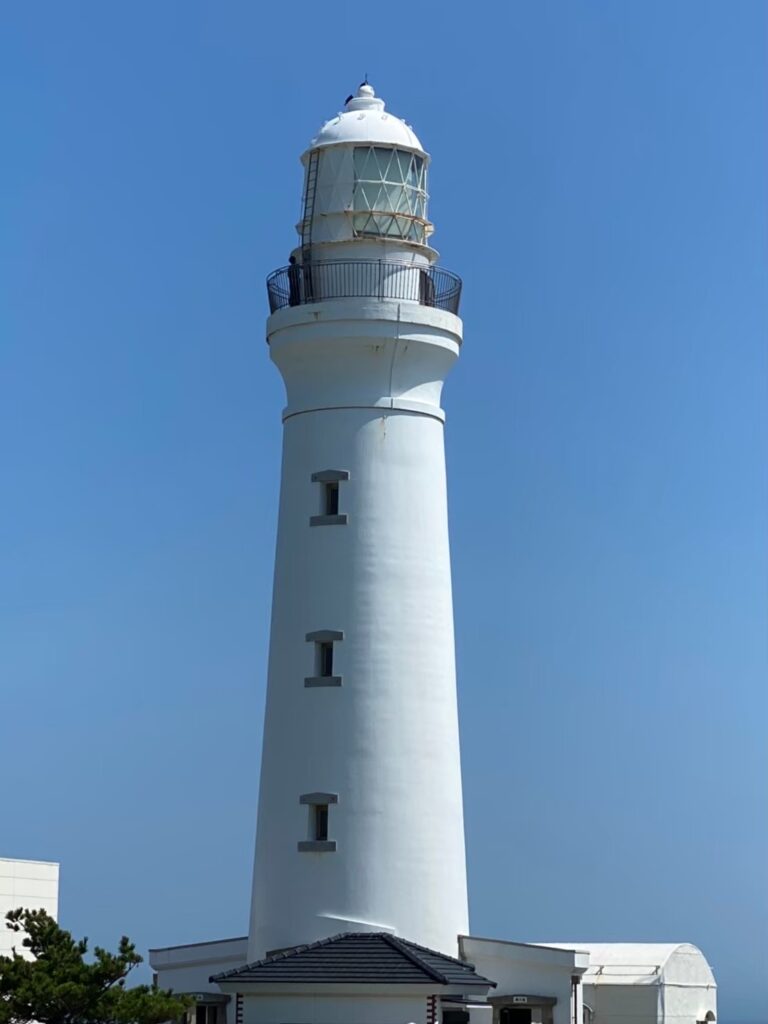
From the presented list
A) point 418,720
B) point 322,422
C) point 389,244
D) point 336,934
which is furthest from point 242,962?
point 389,244

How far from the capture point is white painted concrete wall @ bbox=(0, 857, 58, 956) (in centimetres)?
4622

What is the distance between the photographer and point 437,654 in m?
41.3

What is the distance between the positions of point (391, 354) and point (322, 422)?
70.7 inches

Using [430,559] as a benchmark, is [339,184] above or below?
above

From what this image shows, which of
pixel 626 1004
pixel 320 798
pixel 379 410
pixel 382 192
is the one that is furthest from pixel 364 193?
pixel 626 1004

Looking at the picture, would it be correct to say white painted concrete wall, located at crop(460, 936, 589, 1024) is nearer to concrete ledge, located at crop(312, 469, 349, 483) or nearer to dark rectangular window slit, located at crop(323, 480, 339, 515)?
dark rectangular window slit, located at crop(323, 480, 339, 515)

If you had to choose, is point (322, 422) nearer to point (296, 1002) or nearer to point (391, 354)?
point (391, 354)

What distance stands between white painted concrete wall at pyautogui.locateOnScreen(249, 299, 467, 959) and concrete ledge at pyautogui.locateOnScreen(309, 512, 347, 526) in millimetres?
98

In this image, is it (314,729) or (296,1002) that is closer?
(296,1002)

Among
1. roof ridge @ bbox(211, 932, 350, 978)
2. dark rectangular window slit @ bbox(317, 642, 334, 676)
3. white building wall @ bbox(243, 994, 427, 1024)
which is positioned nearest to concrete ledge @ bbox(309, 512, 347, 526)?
dark rectangular window slit @ bbox(317, 642, 334, 676)

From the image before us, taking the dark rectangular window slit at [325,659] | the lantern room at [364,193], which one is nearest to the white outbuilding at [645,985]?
the dark rectangular window slit at [325,659]

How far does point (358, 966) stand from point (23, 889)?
37.0 ft

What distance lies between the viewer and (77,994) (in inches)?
1367

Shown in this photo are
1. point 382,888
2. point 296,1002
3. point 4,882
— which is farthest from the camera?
point 4,882
